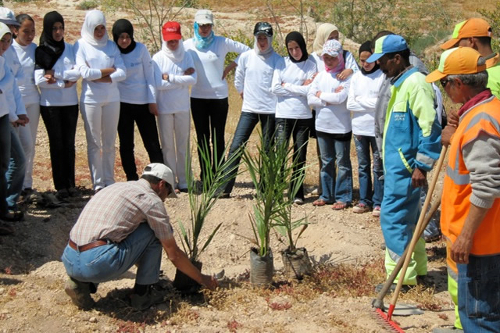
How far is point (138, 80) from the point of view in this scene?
7.75 m

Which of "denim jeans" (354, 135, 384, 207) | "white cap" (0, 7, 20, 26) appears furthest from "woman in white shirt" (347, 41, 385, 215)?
"white cap" (0, 7, 20, 26)

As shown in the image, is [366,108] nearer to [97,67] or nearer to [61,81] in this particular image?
[97,67]

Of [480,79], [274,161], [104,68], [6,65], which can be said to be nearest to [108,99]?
[104,68]

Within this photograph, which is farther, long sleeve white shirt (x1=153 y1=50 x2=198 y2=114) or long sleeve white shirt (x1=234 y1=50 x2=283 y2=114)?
long sleeve white shirt (x1=234 y1=50 x2=283 y2=114)

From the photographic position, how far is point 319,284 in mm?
5617

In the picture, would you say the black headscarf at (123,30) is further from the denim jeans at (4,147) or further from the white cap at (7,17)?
the denim jeans at (4,147)

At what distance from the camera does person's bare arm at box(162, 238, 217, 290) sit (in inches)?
193

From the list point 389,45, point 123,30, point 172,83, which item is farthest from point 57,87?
point 389,45

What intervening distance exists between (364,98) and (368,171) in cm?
83

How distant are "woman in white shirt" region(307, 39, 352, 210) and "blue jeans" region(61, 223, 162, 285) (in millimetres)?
3183

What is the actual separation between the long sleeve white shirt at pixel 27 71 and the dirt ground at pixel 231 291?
3.78ft

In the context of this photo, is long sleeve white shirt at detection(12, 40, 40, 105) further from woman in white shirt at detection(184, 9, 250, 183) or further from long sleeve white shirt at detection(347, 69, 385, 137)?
long sleeve white shirt at detection(347, 69, 385, 137)

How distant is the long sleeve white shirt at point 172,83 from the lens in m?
7.81

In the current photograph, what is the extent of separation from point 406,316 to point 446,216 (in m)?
1.31
